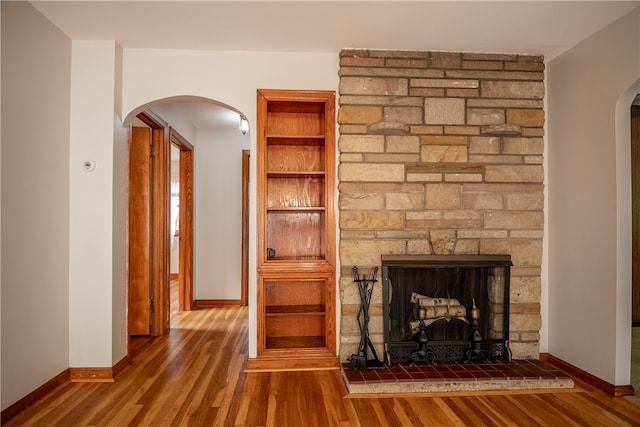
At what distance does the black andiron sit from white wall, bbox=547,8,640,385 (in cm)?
149

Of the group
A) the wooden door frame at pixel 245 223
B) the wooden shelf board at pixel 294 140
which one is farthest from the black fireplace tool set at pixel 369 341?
the wooden door frame at pixel 245 223

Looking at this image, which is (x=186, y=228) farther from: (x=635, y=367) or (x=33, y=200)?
(x=635, y=367)

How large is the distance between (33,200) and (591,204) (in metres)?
3.81

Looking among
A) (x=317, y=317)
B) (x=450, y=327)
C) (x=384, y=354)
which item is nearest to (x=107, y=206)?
(x=317, y=317)

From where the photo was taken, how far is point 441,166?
321 centimetres

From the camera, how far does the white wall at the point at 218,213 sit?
5641mm

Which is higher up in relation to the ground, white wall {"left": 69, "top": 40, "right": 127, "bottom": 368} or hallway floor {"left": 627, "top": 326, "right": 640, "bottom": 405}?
white wall {"left": 69, "top": 40, "right": 127, "bottom": 368}

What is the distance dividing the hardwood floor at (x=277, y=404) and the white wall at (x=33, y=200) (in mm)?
356

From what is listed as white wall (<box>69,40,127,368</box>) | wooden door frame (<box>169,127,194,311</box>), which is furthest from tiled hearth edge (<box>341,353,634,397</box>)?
wooden door frame (<box>169,127,194,311</box>)

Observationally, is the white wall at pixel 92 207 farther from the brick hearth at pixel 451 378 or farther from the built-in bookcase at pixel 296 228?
the brick hearth at pixel 451 378

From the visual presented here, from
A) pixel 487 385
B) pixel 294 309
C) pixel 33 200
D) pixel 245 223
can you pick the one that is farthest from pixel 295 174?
pixel 245 223

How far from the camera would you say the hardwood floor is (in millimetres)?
2373

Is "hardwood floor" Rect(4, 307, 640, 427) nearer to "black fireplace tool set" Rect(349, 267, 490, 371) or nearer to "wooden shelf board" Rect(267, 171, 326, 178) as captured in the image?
"black fireplace tool set" Rect(349, 267, 490, 371)

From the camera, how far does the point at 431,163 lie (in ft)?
10.5
